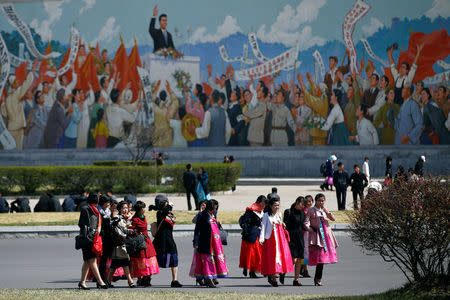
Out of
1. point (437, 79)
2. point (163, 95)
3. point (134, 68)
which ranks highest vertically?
point (134, 68)

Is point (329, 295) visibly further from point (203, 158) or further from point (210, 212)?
point (203, 158)

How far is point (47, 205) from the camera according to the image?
19.9 m

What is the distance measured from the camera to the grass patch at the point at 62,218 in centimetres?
1742

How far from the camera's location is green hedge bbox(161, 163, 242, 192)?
2611cm

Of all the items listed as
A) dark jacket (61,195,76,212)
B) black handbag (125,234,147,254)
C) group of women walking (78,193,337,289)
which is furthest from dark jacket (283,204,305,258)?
dark jacket (61,195,76,212)

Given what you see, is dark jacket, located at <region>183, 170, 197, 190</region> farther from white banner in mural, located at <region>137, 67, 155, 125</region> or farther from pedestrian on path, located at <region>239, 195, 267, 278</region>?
white banner in mural, located at <region>137, 67, 155, 125</region>

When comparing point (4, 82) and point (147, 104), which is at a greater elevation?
point (4, 82)

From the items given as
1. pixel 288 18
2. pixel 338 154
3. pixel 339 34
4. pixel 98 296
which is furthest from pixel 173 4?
pixel 98 296

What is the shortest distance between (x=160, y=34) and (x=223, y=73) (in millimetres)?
3617

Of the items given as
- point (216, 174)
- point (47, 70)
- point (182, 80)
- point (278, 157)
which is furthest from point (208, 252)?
point (47, 70)

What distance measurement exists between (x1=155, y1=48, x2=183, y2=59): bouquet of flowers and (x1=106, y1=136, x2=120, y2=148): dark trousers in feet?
14.7

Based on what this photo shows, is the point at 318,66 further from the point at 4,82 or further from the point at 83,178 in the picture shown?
the point at 4,82

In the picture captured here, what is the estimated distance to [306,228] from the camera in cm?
1064

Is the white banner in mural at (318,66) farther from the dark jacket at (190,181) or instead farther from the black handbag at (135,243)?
the black handbag at (135,243)
